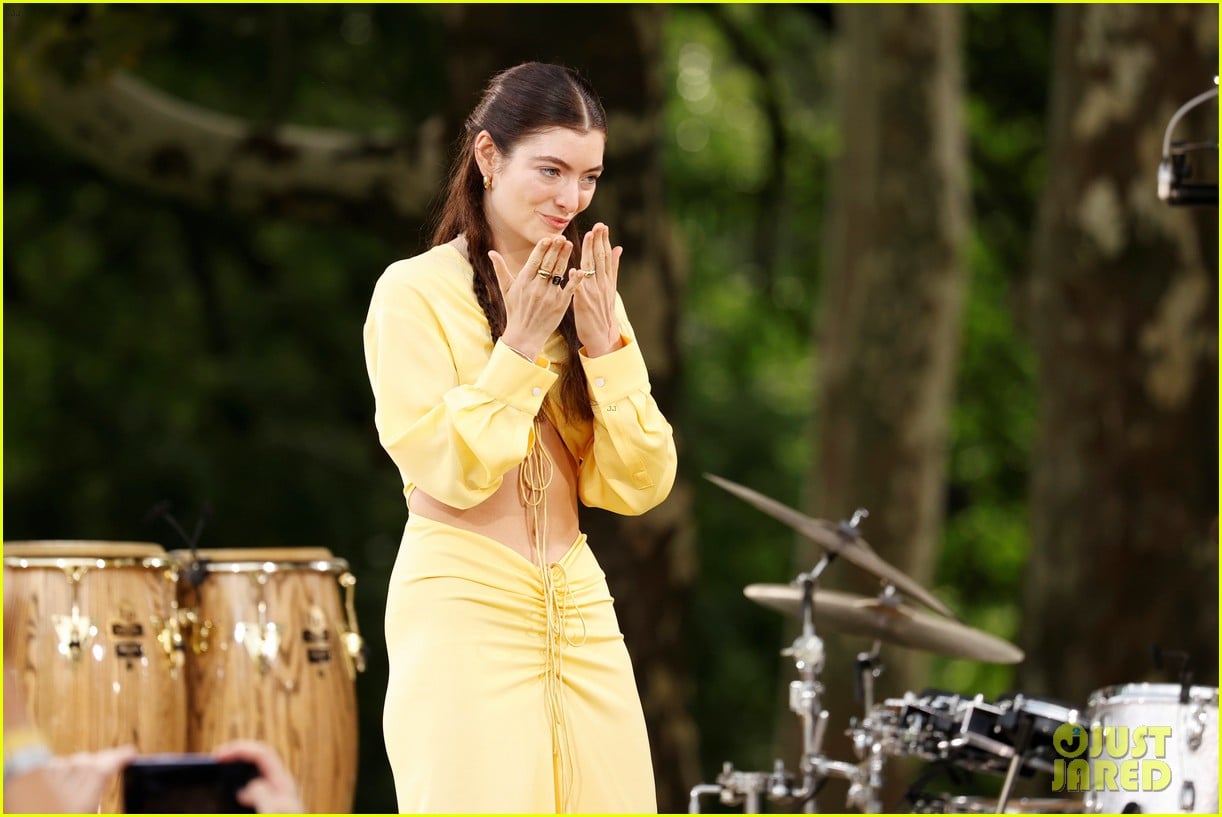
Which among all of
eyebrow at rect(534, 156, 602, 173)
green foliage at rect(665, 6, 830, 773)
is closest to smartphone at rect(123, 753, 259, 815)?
eyebrow at rect(534, 156, 602, 173)

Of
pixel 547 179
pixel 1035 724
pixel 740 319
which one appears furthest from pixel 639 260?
pixel 740 319

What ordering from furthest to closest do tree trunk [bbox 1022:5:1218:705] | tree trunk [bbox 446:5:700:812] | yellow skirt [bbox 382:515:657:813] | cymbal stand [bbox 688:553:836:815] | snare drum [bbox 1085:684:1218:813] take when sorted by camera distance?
tree trunk [bbox 1022:5:1218:705]
tree trunk [bbox 446:5:700:812]
cymbal stand [bbox 688:553:836:815]
snare drum [bbox 1085:684:1218:813]
yellow skirt [bbox 382:515:657:813]

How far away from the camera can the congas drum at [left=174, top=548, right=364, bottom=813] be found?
5793 millimetres

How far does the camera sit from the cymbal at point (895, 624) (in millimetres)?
5965

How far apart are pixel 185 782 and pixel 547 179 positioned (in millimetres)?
1907

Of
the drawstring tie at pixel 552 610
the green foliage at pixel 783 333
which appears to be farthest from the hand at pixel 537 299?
the green foliage at pixel 783 333

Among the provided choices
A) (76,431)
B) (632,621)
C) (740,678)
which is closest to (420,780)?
(632,621)

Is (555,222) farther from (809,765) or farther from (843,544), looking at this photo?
(809,765)

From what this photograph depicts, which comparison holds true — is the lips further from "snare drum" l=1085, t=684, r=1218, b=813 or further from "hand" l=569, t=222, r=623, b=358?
"snare drum" l=1085, t=684, r=1218, b=813

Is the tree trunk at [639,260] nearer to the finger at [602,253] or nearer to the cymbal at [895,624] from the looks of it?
the cymbal at [895,624]

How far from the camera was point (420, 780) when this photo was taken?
3.42 m

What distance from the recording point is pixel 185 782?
6.49 ft

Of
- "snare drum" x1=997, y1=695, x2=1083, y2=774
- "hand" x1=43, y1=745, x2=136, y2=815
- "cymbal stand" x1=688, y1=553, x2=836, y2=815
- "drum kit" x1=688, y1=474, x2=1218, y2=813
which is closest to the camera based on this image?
"hand" x1=43, y1=745, x2=136, y2=815

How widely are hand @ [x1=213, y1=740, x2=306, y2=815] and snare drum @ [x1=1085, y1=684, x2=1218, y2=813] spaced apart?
362 centimetres
